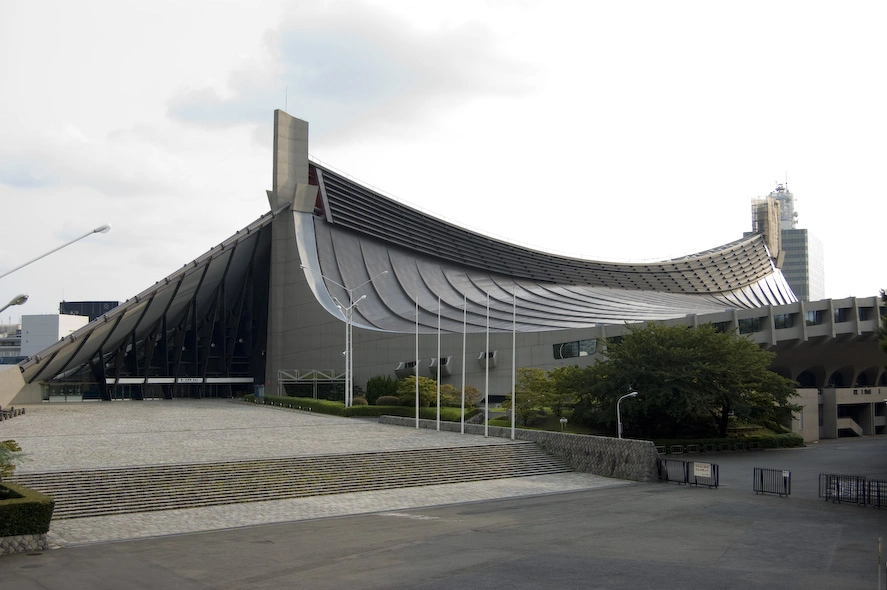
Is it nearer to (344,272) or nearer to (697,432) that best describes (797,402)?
(697,432)

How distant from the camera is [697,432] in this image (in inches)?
1606

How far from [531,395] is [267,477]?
16.6 m

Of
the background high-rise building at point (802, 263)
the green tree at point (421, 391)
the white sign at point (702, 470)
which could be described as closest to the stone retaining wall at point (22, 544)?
the white sign at point (702, 470)

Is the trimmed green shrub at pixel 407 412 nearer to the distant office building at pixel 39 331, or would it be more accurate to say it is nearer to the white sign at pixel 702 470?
the white sign at pixel 702 470

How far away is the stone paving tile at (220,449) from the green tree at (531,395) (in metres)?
3.56

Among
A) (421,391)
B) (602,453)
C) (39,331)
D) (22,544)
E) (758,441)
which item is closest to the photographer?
(22,544)

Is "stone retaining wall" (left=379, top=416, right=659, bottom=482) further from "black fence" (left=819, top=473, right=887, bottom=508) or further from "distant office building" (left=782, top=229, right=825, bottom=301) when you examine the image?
"distant office building" (left=782, top=229, right=825, bottom=301)

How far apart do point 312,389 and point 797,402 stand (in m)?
32.2

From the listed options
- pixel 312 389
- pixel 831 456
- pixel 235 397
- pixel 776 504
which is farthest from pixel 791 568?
pixel 235 397

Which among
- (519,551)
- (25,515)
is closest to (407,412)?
(519,551)

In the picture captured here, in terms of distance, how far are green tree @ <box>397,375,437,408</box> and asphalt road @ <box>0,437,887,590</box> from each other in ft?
68.1

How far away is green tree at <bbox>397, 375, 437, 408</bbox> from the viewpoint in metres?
45.3

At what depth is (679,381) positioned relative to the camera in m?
36.9

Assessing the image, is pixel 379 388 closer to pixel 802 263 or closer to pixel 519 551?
pixel 519 551
